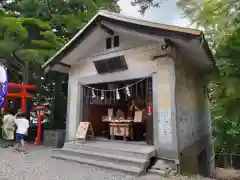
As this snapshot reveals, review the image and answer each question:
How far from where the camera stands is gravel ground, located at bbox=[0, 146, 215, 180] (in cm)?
610

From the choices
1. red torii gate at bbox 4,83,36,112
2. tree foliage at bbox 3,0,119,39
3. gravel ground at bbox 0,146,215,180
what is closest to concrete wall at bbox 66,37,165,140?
gravel ground at bbox 0,146,215,180

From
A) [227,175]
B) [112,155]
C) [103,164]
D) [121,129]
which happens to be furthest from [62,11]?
[227,175]

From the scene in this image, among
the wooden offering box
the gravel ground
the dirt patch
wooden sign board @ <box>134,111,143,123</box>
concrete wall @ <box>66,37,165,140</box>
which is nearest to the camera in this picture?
the gravel ground

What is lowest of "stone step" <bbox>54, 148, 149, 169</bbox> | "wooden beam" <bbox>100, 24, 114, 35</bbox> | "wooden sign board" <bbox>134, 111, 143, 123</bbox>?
"stone step" <bbox>54, 148, 149, 169</bbox>

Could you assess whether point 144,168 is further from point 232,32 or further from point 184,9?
point 184,9

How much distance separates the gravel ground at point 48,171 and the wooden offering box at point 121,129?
255 centimetres

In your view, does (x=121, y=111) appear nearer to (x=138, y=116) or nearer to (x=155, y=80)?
(x=138, y=116)

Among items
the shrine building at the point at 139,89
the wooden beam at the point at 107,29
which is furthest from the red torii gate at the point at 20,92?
the wooden beam at the point at 107,29

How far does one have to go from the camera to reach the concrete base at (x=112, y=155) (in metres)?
6.81

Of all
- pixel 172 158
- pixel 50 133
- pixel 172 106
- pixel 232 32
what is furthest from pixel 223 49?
pixel 50 133

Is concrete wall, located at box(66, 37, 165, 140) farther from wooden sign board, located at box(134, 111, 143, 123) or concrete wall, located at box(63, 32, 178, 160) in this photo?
wooden sign board, located at box(134, 111, 143, 123)

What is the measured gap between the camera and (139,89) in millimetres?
11562

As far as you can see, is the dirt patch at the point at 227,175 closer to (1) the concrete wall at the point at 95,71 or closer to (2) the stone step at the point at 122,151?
(2) the stone step at the point at 122,151

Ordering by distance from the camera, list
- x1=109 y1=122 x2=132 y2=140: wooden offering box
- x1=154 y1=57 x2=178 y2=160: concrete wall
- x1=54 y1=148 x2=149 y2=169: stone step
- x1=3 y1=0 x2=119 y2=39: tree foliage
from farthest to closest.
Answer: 1. x1=3 y1=0 x2=119 y2=39: tree foliage
2. x1=109 y1=122 x2=132 y2=140: wooden offering box
3. x1=154 y1=57 x2=178 y2=160: concrete wall
4. x1=54 y1=148 x2=149 y2=169: stone step
